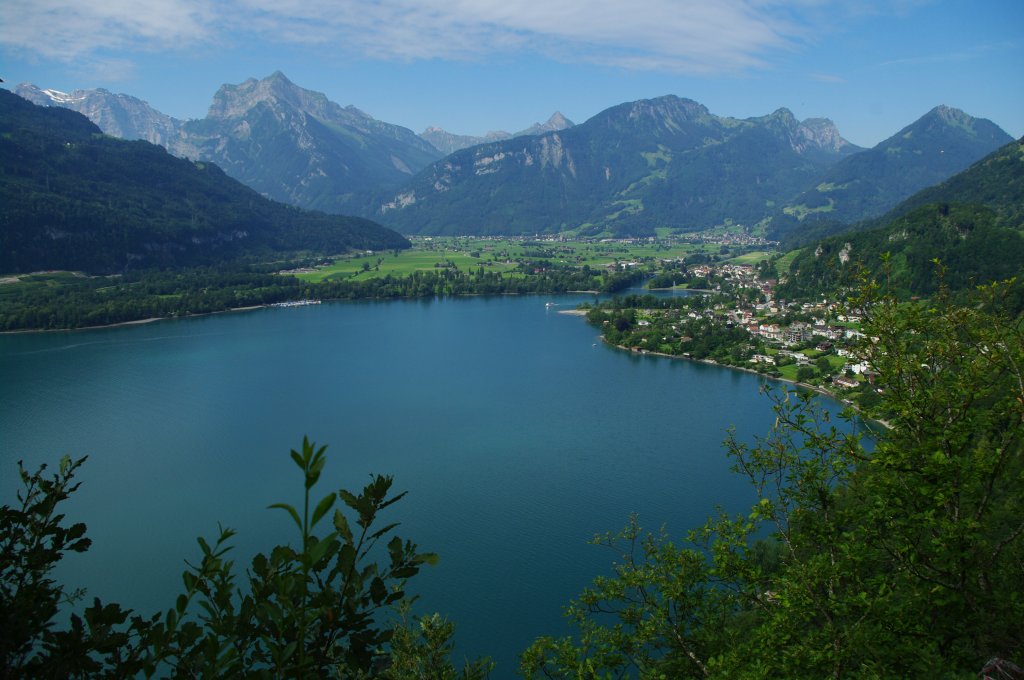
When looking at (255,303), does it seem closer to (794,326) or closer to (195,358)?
(195,358)

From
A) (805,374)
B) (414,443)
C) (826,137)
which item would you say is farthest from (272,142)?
(805,374)

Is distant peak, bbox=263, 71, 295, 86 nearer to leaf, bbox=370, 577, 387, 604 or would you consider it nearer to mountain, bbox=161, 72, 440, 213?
mountain, bbox=161, 72, 440, 213

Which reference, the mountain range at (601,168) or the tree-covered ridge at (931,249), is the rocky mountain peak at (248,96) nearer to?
the mountain range at (601,168)

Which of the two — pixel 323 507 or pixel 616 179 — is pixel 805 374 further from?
pixel 616 179

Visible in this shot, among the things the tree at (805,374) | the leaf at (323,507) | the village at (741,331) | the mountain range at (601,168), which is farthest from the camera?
the mountain range at (601,168)

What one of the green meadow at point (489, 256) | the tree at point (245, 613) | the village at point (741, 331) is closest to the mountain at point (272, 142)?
the green meadow at point (489, 256)

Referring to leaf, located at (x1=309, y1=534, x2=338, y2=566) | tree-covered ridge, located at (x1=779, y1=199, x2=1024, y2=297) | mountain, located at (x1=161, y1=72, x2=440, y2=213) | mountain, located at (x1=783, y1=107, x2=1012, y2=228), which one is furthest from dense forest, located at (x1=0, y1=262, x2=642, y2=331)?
mountain, located at (x1=161, y1=72, x2=440, y2=213)

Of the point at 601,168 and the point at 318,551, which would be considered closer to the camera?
the point at 318,551
